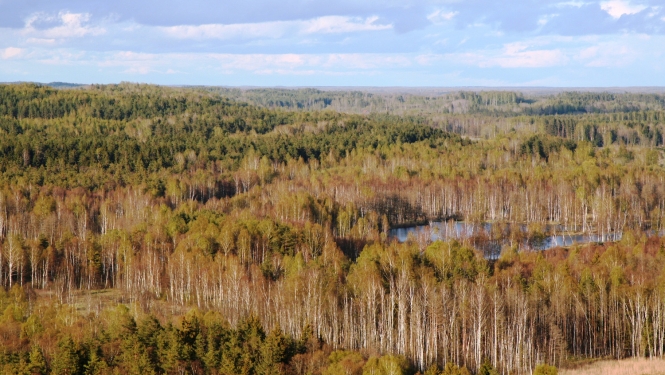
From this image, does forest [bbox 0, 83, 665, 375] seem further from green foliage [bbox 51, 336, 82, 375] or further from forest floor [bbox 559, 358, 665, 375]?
forest floor [bbox 559, 358, 665, 375]

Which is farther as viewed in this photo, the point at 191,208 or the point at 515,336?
the point at 191,208

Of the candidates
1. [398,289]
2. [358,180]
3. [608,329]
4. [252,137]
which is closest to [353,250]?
[398,289]

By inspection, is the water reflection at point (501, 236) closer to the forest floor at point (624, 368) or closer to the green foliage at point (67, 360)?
the forest floor at point (624, 368)

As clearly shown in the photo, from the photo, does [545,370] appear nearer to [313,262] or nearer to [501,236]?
[313,262]

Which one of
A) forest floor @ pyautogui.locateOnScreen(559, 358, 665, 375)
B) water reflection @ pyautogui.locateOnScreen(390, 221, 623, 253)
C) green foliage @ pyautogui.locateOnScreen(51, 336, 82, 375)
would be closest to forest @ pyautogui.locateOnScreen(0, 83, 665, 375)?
green foliage @ pyautogui.locateOnScreen(51, 336, 82, 375)

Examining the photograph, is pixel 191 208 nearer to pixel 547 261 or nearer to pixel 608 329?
pixel 547 261

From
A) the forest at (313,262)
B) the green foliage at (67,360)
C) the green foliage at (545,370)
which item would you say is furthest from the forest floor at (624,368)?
the green foliage at (67,360)
